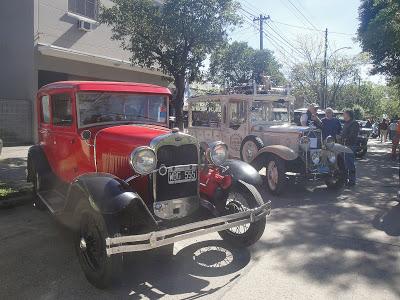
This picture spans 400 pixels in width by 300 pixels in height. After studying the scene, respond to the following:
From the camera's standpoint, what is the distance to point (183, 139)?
4238 millimetres

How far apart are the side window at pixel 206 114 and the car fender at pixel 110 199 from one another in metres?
6.08

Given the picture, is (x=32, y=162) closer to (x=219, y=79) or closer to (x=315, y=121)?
(x=315, y=121)

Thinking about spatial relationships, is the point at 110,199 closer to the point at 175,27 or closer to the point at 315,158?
the point at 315,158

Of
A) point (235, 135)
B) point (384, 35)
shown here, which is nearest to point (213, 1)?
point (235, 135)

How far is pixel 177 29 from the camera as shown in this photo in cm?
1058

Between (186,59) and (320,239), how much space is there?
24.6ft

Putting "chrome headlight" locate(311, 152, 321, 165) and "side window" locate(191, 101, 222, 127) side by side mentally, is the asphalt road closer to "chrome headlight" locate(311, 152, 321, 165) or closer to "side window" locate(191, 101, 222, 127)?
"chrome headlight" locate(311, 152, 321, 165)

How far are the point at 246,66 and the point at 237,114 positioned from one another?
1405cm

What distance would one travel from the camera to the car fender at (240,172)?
4.72 metres

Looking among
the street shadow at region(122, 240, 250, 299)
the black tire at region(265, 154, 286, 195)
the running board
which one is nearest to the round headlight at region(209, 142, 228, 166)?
the street shadow at region(122, 240, 250, 299)

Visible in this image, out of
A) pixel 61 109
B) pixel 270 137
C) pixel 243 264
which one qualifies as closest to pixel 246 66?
pixel 270 137

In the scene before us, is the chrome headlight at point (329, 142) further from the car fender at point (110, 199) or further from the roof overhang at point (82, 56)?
the roof overhang at point (82, 56)

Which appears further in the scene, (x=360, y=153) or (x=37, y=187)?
(x=360, y=153)

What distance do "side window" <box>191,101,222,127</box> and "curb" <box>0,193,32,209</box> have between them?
478 cm
